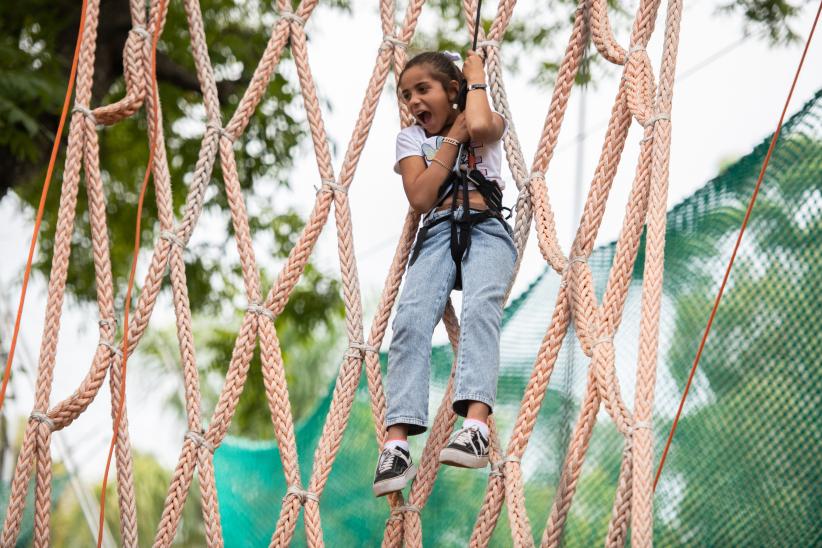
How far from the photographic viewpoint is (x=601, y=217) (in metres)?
1.69

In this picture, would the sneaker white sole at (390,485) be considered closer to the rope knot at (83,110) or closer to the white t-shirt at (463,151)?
the white t-shirt at (463,151)

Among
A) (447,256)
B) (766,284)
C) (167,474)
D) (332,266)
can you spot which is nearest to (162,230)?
(447,256)

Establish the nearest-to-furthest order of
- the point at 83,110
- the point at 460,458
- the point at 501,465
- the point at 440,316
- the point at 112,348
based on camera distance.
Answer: the point at 460,458 → the point at 501,465 → the point at 440,316 → the point at 112,348 → the point at 83,110

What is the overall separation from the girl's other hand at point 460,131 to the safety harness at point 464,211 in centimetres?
2

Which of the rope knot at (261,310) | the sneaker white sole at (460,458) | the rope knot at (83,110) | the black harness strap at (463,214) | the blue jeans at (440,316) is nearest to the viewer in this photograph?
the sneaker white sole at (460,458)

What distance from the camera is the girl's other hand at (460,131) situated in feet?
5.87

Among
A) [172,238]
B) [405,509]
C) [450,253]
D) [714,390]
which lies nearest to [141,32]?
[172,238]

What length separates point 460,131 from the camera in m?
1.79

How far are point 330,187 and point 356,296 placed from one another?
0.22 m

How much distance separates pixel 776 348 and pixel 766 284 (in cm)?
12

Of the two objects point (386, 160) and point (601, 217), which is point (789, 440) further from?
point (386, 160)

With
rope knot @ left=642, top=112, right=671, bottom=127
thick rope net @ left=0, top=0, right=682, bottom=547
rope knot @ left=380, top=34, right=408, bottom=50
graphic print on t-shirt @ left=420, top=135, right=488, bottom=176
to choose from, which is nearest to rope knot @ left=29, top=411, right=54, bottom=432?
thick rope net @ left=0, top=0, right=682, bottom=547

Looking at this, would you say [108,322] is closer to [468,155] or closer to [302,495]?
[302,495]

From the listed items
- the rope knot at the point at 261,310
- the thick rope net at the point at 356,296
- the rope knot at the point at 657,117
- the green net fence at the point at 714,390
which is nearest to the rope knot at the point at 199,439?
the thick rope net at the point at 356,296
